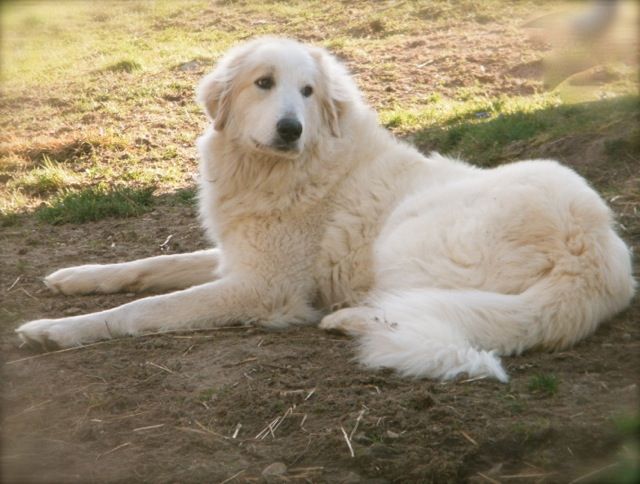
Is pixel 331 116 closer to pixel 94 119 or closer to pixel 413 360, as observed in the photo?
pixel 413 360

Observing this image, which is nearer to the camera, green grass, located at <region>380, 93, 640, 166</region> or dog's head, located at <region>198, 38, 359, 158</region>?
dog's head, located at <region>198, 38, 359, 158</region>

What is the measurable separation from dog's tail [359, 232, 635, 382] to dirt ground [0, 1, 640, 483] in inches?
2.9

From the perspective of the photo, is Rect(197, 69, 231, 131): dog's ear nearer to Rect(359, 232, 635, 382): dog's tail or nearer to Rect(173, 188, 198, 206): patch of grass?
Rect(359, 232, 635, 382): dog's tail

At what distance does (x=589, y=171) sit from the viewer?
19.4ft

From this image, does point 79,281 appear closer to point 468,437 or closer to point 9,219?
point 9,219

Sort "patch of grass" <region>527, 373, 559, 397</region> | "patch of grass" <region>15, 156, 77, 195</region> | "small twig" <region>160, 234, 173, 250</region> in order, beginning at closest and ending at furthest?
"patch of grass" <region>527, 373, 559, 397</region> < "small twig" <region>160, 234, 173, 250</region> < "patch of grass" <region>15, 156, 77, 195</region>

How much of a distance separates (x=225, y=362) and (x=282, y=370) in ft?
1.06

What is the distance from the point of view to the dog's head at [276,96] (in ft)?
14.5

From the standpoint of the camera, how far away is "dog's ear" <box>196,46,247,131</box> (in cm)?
473

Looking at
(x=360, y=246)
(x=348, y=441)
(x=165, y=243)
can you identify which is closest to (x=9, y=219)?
(x=165, y=243)

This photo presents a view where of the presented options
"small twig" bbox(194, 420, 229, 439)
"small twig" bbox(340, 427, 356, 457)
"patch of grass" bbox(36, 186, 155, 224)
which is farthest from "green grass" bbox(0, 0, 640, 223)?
"small twig" bbox(340, 427, 356, 457)

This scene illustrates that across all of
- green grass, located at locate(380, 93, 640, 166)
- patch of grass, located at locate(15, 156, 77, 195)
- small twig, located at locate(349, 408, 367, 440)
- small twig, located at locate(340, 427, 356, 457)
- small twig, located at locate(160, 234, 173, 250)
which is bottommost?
small twig, located at locate(160, 234, 173, 250)

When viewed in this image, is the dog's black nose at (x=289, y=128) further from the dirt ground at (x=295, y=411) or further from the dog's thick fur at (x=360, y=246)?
the dirt ground at (x=295, y=411)

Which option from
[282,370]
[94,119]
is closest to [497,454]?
[282,370]
